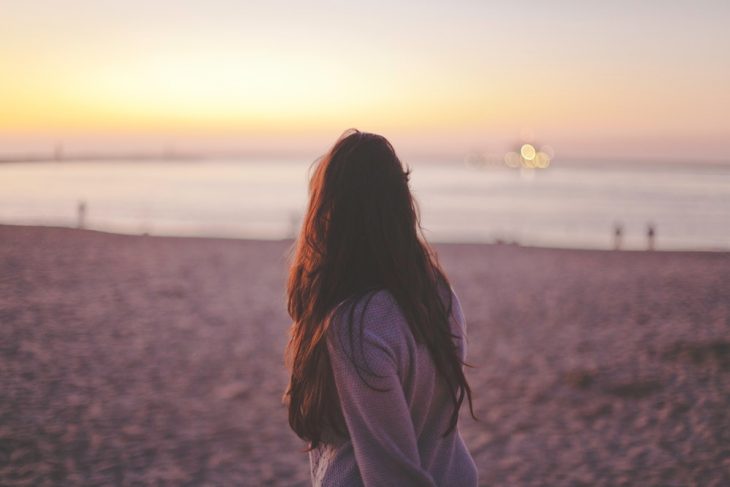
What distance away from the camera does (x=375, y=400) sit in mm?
1584

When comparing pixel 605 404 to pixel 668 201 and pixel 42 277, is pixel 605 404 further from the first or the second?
pixel 668 201

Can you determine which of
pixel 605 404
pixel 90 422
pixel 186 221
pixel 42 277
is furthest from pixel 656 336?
pixel 186 221

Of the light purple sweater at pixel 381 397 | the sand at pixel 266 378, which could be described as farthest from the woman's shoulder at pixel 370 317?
the sand at pixel 266 378

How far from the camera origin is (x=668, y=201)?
8181 cm

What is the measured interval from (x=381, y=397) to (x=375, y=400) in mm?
17

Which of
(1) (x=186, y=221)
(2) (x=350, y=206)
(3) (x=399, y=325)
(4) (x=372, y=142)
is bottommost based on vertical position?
(1) (x=186, y=221)

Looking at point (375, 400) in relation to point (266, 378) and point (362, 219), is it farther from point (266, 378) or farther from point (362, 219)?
point (266, 378)

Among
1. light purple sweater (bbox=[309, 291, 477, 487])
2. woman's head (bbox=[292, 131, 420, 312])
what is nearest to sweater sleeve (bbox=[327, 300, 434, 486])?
light purple sweater (bbox=[309, 291, 477, 487])

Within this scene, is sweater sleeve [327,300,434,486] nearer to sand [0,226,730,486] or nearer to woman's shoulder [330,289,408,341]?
woman's shoulder [330,289,408,341]

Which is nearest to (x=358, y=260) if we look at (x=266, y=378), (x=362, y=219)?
(x=362, y=219)

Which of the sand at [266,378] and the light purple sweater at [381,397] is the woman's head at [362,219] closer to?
the light purple sweater at [381,397]

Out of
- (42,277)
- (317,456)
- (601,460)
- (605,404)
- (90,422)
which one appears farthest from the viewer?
(42,277)

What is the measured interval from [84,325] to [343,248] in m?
9.29

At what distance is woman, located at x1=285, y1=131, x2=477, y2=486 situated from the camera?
1600 mm
